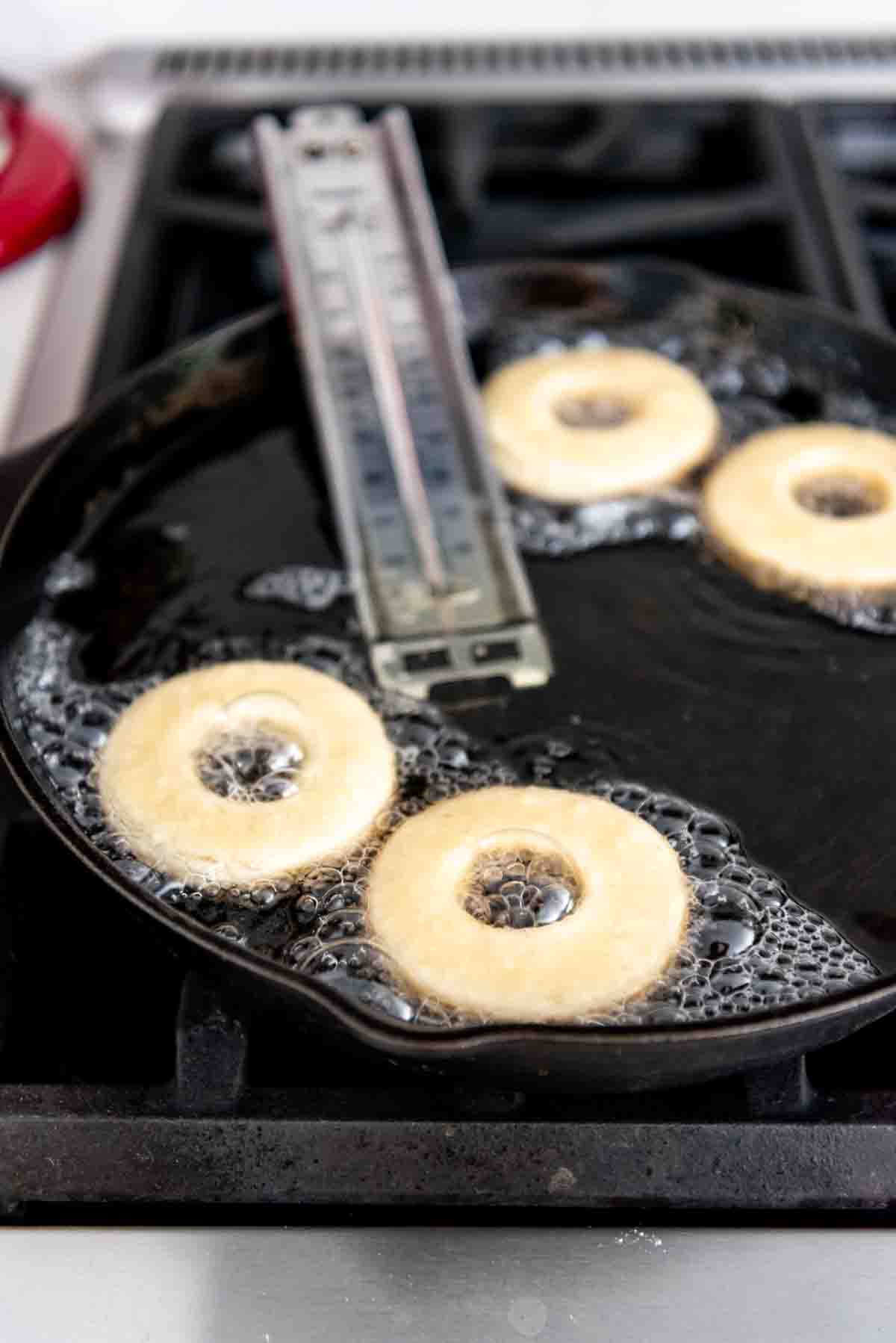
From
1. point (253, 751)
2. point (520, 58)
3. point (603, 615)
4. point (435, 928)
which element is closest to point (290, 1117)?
point (435, 928)

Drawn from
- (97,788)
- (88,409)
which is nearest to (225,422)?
(88,409)

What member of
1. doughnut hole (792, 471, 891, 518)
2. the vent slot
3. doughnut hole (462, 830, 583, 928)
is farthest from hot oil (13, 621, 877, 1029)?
the vent slot

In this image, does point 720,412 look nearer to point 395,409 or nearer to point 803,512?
point 803,512

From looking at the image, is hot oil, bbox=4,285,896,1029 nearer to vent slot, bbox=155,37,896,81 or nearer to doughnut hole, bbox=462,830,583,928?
doughnut hole, bbox=462,830,583,928

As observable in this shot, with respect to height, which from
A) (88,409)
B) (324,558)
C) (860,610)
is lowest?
(860,610)

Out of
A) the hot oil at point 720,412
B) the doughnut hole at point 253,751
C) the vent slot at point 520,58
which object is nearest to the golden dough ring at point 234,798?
the doughnut hole at point 253,751

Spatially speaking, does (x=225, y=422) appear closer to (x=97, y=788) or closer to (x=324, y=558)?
Answer: (x=324, y=558)

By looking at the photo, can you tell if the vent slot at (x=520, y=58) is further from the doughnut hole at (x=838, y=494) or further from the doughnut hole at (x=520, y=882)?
the doughnut hole at (x=520, y=882)
